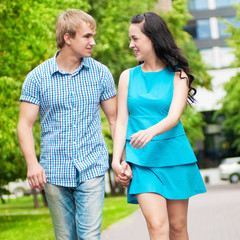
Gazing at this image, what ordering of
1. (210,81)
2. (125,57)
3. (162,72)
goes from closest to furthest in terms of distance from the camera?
(162,72)
(125,57)
(210,81)

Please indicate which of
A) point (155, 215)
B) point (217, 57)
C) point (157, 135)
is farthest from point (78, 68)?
point (217, 57)

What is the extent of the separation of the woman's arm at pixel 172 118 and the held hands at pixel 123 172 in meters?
0.19

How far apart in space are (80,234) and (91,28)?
143 centimetres

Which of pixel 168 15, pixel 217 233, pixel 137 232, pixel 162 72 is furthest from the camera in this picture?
pixel 168 15

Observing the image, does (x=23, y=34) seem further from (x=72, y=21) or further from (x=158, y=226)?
(x=158, y=226)

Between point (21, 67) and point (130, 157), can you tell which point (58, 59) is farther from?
point (21, 67)

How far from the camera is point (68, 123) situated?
4270mm

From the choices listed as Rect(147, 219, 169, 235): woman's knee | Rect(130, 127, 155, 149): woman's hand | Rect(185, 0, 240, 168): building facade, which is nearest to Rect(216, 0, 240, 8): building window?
Rect(185, 0, 240, 168): building facade

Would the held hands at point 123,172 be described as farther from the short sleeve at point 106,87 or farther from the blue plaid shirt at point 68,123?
the short sleeve at point 106,87

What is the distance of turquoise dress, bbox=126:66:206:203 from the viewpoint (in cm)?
442

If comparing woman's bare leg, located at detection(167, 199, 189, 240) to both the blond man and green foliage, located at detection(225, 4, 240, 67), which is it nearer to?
the blond man

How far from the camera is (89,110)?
4336 mm

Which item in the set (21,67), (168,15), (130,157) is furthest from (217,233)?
(168,15)

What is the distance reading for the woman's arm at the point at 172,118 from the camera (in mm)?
4047
